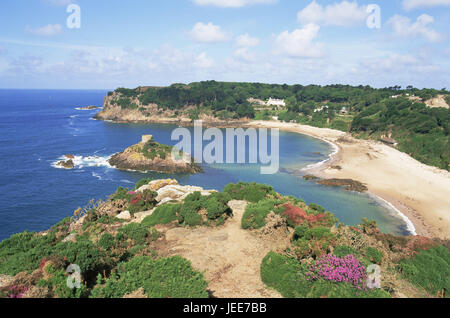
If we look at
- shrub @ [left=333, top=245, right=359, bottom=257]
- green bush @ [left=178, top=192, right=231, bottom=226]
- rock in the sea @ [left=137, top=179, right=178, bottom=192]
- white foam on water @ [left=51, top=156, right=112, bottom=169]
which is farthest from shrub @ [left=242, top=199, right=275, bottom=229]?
white foam on water @ [left=51, top=156, right=112, bottom=169]

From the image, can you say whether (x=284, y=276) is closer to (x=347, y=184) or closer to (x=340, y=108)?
(x=347, y=184)

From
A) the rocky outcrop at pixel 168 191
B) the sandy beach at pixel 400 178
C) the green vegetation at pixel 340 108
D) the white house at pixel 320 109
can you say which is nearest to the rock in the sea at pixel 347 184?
the sandy beach at pixel 400 178

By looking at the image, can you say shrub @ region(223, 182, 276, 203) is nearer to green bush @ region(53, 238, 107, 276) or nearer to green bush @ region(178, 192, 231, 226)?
green bush @ region(178, 192, 231, 226)

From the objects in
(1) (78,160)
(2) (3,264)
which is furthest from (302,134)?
(2) (3,264)

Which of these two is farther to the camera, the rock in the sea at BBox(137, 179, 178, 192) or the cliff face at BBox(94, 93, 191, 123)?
the cliff face at BBox(94, 93, 191, 123)

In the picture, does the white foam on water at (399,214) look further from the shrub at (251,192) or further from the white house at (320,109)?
the white house at (320,109)

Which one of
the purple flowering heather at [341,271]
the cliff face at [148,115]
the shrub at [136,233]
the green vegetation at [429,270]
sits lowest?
the green vegetation at [429,270]

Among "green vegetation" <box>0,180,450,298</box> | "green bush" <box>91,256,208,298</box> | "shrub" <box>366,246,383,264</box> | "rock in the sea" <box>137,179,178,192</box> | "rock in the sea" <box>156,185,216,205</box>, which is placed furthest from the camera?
"rock in the sea" <box>137,179,178,192</box>

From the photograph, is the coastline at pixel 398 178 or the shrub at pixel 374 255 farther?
the coastline at pixel 398 178
